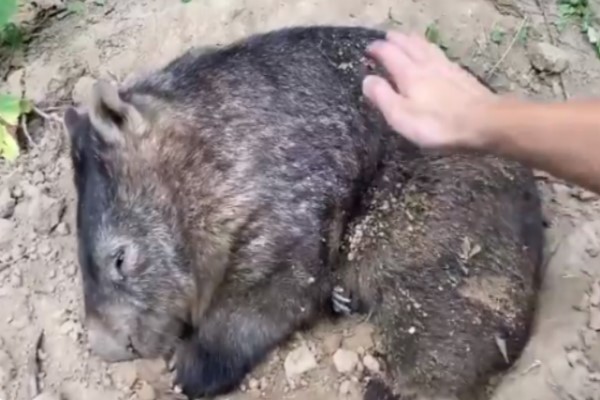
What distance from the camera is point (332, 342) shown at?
3.75m

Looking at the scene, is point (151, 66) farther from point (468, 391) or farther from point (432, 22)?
point (468, 391)

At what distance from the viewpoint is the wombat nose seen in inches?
137

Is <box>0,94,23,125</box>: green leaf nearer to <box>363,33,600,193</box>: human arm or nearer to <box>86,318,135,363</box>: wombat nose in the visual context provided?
<box>86,318,135,363</box>: wombat nose

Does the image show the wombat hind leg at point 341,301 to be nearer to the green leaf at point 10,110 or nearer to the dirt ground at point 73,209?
the dirt ground at point 73,209

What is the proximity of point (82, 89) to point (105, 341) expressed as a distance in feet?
3.75

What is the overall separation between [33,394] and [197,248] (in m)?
0.74

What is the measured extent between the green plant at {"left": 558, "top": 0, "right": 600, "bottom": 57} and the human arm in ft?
6.23

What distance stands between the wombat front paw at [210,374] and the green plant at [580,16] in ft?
6.34

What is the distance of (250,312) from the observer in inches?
146

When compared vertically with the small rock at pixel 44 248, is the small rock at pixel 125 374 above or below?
below

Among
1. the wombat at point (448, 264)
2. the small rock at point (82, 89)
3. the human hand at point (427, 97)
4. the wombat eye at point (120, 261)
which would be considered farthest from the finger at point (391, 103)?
the small rock at point (82, 89)

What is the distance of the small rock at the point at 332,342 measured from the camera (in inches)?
147

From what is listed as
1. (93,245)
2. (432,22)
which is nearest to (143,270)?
(93,245)

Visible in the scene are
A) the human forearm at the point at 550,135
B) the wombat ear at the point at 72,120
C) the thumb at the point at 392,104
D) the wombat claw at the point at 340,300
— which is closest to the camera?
the human forearm at the point at 550,135
